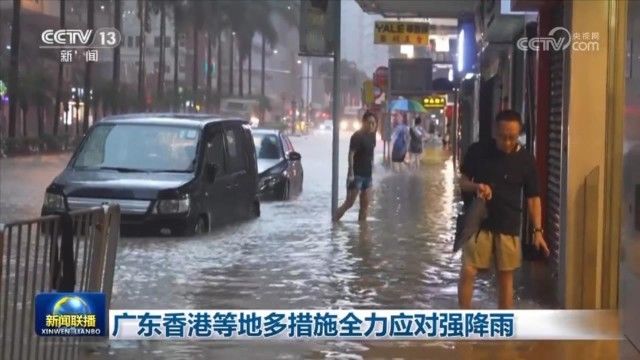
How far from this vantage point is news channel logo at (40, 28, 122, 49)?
9.73m

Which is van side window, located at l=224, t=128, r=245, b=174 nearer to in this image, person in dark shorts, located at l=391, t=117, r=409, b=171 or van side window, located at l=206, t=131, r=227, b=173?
van side window, located at l=206, t=131, r=227, b=173

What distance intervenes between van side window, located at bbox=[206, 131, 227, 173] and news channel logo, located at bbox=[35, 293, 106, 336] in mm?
6231

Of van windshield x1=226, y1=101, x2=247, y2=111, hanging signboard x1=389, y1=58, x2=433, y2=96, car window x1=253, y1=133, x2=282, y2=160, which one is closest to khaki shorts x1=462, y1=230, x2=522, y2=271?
van windshield x1=226, y1=101, x2=247, y2=111

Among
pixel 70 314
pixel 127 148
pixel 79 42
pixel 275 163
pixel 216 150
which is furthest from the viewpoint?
pixel 275 163

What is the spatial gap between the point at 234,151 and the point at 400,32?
6.62 metres

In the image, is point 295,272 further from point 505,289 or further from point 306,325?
point 505,289

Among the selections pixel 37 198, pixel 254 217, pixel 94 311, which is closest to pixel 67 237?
pixel 94 311

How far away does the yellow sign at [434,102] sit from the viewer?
102 feet

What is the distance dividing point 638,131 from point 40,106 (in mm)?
6624

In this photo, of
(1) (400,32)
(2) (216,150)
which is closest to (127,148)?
(2) (216,150)

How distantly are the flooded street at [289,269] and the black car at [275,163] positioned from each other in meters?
0.50

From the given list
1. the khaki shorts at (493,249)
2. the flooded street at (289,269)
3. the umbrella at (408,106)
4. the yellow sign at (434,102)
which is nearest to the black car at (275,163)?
the flooded street at (289,269)

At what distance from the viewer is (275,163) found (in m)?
18.3

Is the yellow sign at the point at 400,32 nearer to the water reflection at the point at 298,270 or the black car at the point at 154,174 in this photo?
the water reflection at the point at 298,270
